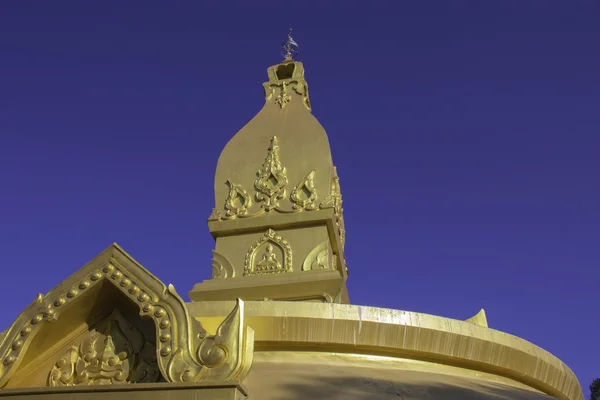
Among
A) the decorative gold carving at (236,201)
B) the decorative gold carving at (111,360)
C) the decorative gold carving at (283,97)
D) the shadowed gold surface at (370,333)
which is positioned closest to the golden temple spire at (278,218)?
the decorative gold carving at (236,201)

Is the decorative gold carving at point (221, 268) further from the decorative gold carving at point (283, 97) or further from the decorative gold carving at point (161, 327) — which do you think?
the decorative gold carving at point (161, 327)

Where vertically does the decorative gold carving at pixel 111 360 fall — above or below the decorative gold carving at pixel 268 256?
below

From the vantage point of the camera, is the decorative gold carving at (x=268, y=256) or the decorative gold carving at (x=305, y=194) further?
the decorative gold carving at (x=305, y=194)

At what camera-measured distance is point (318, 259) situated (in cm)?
854

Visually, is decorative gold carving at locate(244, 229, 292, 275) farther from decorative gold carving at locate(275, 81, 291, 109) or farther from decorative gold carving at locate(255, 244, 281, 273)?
decorative gold carving at locate(275, 81, 291, 109)

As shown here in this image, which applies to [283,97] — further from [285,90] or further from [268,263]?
[268,263]

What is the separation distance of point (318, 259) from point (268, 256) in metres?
0.72

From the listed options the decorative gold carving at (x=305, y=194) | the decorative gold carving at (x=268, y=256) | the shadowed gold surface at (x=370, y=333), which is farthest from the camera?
the decorative gold carving at (x=305, y=194)

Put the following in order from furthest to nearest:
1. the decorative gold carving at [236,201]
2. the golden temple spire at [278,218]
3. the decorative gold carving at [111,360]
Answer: the decorative gold carving at [236,201], the golden temple spire at [278,218], the decorative gold carving at [111,360]

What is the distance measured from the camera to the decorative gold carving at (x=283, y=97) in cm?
1061

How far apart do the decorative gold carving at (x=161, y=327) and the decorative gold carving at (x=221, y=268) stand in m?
4.40

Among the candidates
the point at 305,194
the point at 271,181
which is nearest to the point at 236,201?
the point at 271,181

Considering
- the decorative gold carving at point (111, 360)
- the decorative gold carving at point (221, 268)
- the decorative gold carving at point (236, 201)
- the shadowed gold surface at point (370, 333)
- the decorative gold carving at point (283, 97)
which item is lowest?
the decorative gold carving at point (111, 360)

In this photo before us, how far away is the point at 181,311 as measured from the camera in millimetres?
4027
